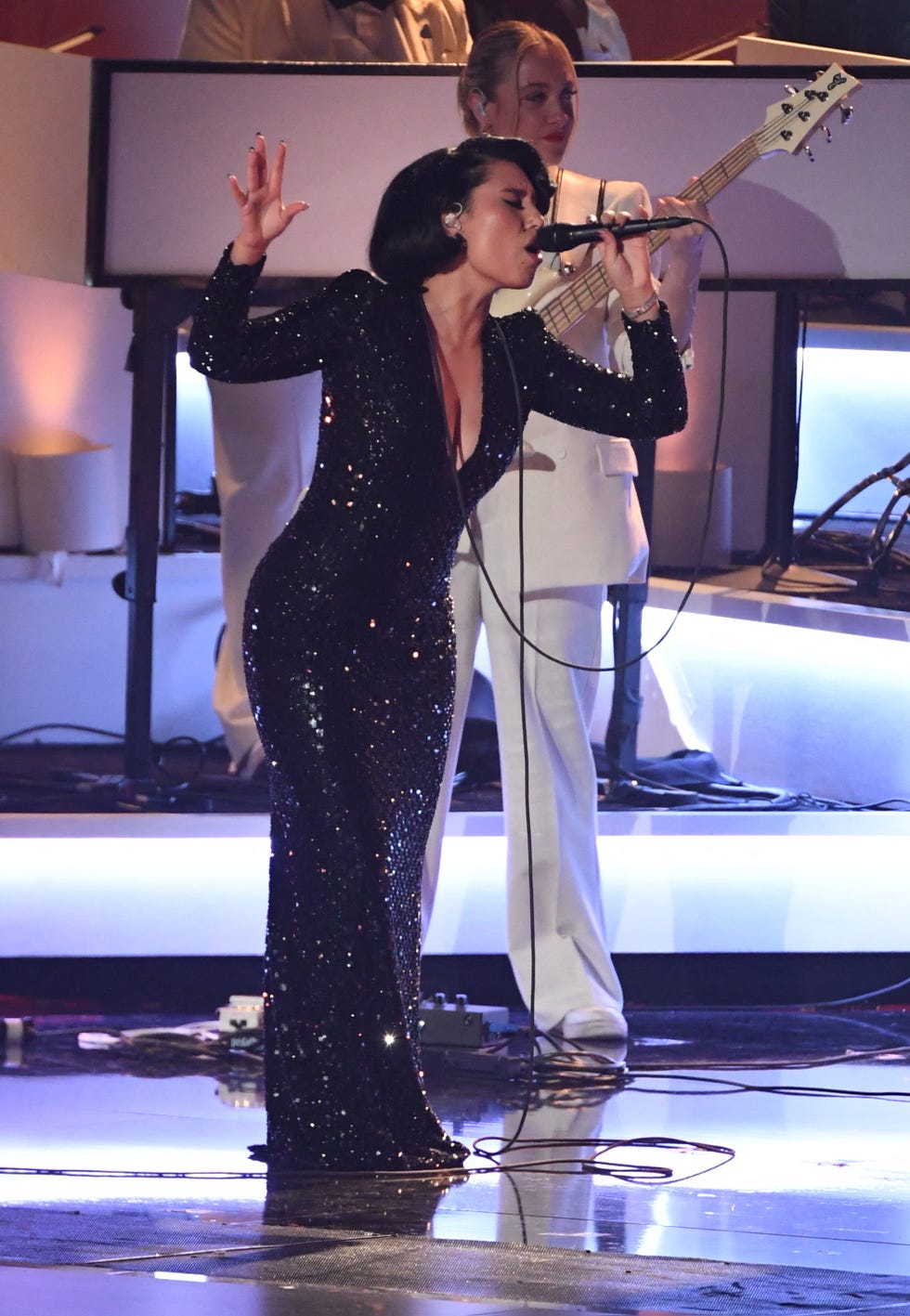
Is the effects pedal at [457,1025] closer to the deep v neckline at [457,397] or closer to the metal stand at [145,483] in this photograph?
the metal stand at [145,483]

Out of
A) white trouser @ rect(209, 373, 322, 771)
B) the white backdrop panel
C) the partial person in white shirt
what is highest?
the partial person in white shirt

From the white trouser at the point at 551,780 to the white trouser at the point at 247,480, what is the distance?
2.51 feet

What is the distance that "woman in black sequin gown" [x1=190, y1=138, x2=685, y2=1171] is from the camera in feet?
9.46

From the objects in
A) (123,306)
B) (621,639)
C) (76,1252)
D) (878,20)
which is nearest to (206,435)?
(123,306)

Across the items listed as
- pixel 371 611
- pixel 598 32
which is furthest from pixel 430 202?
pixel 598 32

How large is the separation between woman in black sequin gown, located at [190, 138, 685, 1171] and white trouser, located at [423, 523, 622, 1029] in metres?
0.80

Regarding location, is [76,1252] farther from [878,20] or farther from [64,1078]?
[878,20]

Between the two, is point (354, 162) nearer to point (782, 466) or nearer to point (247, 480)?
point (247, 480)

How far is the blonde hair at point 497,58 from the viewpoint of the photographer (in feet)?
12.3

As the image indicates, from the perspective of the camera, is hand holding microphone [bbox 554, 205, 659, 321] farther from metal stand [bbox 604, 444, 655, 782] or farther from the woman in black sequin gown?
metal stand [bbox 604, 444, 655, 782]

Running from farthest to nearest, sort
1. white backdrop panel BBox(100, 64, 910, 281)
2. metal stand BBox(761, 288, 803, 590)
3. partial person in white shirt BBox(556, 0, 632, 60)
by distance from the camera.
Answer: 1. partial person in white shirt BBox(556, 0, 632, 60)
2. metal stand BBox(761, 288, 803, 590)
3. white backdrop panel BBox(100, 64, 910, 281)

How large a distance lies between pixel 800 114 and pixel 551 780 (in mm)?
1316

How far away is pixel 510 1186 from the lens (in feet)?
9.05

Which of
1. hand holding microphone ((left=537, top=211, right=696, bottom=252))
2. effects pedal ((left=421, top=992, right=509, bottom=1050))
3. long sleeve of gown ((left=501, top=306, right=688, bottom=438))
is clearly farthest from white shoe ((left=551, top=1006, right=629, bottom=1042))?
hand holding microphone ((left=537, top=211, right=696, bottom=252))
